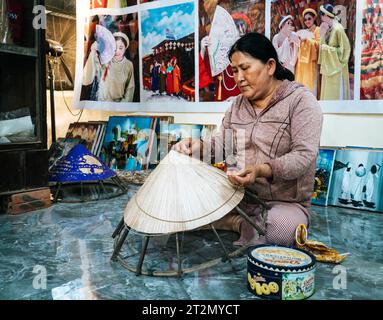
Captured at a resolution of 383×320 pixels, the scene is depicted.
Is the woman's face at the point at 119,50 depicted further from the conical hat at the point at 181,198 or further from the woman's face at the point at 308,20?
the conical hat at the point at 181,198

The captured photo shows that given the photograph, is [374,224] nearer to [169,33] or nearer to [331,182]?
[331,182]

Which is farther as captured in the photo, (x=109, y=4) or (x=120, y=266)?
(x=109, y=4)

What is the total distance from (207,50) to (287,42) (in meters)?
0.54

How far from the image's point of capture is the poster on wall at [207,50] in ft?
6.31

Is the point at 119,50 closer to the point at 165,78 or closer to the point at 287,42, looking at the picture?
the point at 165,78

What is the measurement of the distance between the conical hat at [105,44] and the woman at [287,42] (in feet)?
4.22

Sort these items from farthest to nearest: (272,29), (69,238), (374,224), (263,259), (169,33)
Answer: (169,33) < (272,29) < (374,224) < (69,238) < (263,259)

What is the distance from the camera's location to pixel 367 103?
75.7 inches

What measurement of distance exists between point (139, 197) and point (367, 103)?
1.28 metres

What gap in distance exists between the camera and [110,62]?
2.88m

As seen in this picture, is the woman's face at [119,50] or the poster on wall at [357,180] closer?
the poster on wall at [357,180]

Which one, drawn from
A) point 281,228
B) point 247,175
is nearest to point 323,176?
point 281,228

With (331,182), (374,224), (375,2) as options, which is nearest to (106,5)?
(375,2)

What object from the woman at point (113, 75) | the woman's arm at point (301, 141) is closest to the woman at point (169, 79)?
the woman at point (113, 75)
